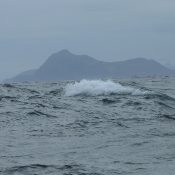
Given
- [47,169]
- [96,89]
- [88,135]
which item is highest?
[96,89]

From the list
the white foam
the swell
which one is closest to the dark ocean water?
the swell

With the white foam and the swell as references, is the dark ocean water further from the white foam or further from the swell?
the white foam

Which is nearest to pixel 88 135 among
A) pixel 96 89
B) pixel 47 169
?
pixel 47 169

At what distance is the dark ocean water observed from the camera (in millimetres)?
14977

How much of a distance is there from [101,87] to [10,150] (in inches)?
742

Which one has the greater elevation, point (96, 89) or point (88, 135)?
point (96, 89)

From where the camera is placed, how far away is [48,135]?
1956 centimetres

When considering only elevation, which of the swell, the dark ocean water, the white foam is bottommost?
the swell

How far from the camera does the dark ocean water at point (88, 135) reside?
1498cm

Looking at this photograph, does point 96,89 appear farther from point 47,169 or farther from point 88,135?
point 47,169

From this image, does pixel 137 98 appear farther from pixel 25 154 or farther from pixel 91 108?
pixel 25 154

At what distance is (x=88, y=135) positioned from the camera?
19609 millimetres

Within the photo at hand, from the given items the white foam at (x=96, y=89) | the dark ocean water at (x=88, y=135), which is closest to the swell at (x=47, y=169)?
the dark ocean water at (x=88, y=135)

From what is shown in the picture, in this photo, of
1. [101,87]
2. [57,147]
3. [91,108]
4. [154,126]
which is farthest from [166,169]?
[101,87]
